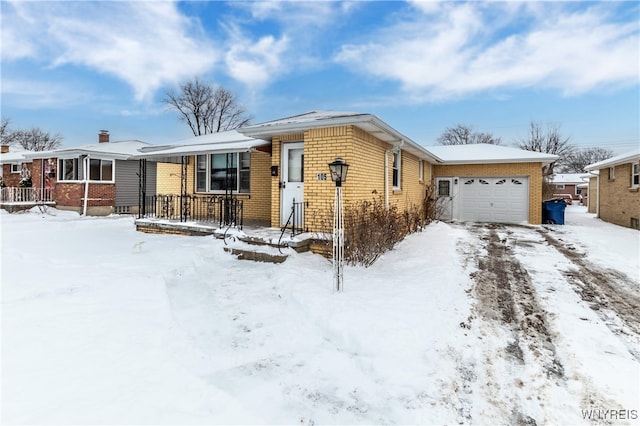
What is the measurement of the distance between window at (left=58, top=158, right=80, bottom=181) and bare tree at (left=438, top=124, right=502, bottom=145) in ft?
150

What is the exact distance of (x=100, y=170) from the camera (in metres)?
18.2

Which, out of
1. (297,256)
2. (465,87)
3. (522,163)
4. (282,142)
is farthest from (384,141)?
(465,87)

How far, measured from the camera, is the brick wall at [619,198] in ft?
44.7

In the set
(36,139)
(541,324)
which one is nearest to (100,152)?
(541,324)

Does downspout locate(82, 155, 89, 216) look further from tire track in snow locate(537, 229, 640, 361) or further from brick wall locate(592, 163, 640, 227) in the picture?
brick wall locate(592, 163, 640, 227)

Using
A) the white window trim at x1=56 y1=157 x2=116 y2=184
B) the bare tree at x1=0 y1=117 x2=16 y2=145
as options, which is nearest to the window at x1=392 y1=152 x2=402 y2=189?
the white window trim at x1=56 y1=157 x2=116 y2=184

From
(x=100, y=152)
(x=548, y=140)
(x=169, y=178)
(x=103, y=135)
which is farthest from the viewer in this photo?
(x=548, y=140)

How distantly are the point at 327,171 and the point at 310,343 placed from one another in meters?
4.71

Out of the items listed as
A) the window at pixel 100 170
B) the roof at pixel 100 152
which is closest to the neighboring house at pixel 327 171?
the roof at pixel 100 152

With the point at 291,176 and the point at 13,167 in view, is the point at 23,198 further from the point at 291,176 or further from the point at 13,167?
the point at 291,176

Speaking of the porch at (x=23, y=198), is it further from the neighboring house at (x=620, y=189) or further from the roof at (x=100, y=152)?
the neighboring house at (x=620, y=189)

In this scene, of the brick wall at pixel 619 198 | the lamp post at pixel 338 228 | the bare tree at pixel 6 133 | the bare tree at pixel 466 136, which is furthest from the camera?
the bare tree at pixel 466 136

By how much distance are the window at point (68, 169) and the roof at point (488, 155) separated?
19.6 m

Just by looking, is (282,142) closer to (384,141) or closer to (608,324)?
(384,141)
